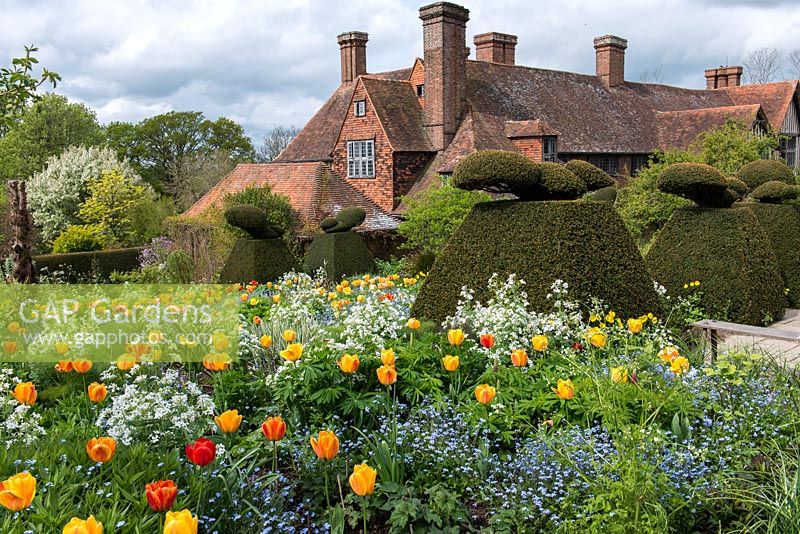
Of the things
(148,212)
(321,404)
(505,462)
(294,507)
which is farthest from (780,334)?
(148,212)

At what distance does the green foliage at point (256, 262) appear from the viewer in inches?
563

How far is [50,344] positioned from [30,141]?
3883 cm

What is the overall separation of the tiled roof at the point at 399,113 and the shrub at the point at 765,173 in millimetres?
12831

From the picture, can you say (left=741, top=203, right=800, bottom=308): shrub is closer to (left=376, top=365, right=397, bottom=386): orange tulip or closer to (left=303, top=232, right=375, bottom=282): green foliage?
(left=303, top=232, right=375, bottom=282): green foliage

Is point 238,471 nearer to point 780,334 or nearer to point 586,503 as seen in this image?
point 586,503

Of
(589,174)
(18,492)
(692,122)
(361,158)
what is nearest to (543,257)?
(589,174)

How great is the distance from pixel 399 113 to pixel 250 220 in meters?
13.6

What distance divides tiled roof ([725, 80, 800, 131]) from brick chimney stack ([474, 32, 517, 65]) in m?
12.8

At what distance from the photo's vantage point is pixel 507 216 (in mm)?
8148

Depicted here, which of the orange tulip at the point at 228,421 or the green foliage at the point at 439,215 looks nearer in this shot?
the orange tulip at the point at 228,421

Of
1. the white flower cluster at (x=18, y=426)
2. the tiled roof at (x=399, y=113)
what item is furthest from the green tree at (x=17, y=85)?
the tiled roof at (x=399, y=113)

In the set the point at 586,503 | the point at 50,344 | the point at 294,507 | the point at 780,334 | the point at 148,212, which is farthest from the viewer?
the point at 148,212

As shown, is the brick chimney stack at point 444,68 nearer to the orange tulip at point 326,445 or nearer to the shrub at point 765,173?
the shrub at point 765,173

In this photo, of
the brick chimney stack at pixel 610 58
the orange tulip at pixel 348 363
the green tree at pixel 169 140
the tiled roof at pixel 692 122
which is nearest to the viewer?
the orange tulip at pixel 348 363
